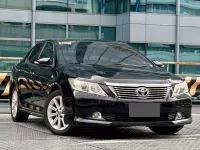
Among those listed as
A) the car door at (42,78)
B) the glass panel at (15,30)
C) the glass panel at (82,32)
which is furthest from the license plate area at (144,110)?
the glass panel at (82,32)

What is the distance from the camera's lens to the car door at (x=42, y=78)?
810 cm

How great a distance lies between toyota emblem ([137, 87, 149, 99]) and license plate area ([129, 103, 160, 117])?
0.36 ft

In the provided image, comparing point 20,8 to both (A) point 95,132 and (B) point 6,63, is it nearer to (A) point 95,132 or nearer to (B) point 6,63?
(B) point 6,63

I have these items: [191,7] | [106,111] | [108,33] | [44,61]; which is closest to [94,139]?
[106,111]

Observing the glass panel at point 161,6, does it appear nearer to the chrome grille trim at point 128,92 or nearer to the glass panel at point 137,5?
the glass panel at point 137,5

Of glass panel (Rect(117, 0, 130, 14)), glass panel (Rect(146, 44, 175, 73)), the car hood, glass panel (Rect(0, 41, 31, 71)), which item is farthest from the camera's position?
glass panel (Rect(146, 44, 175, 73))

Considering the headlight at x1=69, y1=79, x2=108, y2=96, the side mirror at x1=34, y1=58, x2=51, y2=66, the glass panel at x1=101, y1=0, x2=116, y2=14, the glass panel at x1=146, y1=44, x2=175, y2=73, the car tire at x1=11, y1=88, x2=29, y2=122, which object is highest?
the glass panel at x1=101, y1=0, x2=116, y2=14

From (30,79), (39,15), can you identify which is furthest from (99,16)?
(30,79)

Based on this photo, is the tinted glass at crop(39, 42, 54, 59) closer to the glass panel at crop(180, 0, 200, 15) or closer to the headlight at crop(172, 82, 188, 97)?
the headlight at crop(172, 82, 188, 97)

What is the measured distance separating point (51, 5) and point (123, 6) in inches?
185

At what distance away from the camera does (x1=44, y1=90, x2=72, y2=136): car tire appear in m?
7.61

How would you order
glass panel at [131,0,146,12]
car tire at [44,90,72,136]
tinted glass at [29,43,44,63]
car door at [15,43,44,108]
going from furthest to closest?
glass panel at [131,0,146,12]
tinted glass at [29,43,44,63]
car door at [15,43,44,108]
car tire at [44,90,72,136]

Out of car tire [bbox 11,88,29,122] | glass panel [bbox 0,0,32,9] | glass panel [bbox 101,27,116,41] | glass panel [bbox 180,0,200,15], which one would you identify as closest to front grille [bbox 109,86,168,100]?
car tire [bbox 11,88,29,122]

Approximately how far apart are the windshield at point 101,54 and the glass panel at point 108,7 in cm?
2660
